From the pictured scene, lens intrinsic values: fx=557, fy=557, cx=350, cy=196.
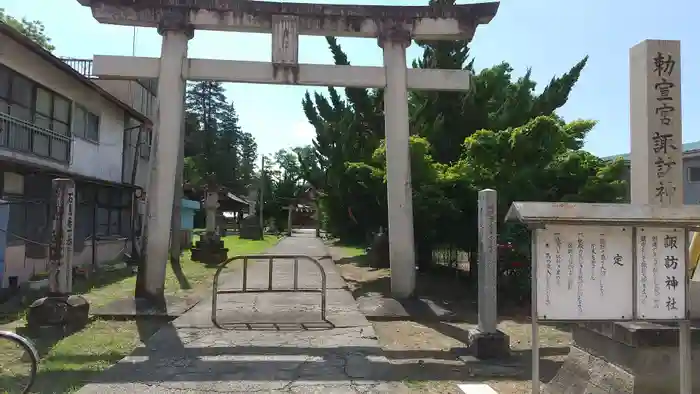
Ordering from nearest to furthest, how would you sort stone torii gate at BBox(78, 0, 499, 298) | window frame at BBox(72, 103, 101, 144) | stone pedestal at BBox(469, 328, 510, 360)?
stone pedestal at BBox(469, 328, 510, 360), stone torii gate at BBox(78, 0, 499, 298), window frame at BBox(72, 103, 101, 144)

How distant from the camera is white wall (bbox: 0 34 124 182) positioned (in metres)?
13.4

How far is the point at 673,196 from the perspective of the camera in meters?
5.95

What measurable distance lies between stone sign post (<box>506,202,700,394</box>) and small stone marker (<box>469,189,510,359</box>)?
8.42 ft

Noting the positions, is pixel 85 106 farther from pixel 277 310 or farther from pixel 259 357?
pixel 259 357

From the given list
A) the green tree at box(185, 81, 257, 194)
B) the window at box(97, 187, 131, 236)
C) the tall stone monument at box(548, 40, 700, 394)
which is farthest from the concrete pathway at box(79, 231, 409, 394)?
the green tree at box(185, 81, 257, 194)

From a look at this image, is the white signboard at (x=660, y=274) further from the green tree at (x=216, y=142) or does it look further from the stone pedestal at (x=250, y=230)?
the green tree at (x=216, y=142)

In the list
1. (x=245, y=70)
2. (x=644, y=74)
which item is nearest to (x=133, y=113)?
(x=245, y=70)

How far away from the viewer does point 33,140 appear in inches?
553

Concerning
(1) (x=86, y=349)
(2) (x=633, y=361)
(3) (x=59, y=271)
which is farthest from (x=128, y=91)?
(2) (x=633, y=361)

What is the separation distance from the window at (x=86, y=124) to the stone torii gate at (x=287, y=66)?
25.0 feet

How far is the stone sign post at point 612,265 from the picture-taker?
178 inches

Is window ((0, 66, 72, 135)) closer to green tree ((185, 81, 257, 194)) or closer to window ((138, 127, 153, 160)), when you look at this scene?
window ((138, 127, 153, 160))

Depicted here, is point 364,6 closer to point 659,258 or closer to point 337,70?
point 337,70

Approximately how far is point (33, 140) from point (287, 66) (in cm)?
777
